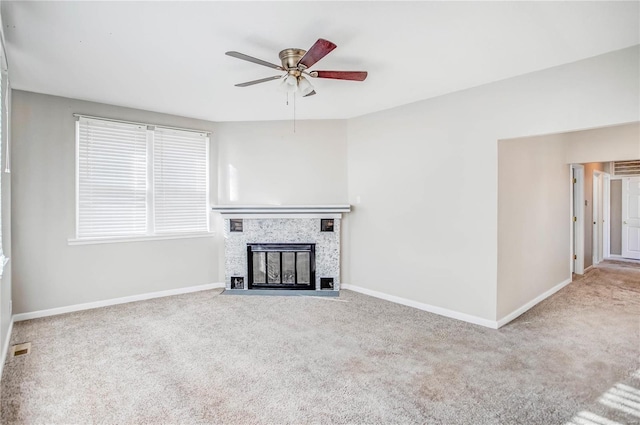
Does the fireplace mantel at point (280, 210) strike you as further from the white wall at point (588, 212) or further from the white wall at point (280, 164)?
the white wall at point (588, 212)

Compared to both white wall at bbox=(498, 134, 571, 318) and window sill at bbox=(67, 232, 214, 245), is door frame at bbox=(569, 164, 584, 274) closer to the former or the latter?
white wall at bbox=(498, 134, 571, 318)

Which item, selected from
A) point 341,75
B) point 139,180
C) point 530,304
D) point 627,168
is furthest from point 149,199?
point 627,168

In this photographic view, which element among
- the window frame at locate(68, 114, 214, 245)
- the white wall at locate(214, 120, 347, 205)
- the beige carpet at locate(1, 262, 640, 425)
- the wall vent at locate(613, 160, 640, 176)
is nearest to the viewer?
the beige carpet at locate(1, 262, 640, 425)

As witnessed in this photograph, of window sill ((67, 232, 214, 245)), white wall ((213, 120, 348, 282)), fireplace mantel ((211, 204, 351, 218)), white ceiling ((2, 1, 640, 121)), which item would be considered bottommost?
window sill ((67, 232, 214, 245))

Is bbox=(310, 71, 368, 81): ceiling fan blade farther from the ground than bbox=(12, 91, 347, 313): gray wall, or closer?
farther from the ground

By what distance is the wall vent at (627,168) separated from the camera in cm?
684

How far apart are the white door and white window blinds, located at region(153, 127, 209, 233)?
8814 millimetres

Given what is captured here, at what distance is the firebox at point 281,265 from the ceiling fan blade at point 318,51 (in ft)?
9.32

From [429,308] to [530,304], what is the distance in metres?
1.29

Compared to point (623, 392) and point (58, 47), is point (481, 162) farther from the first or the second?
point (58, 47)

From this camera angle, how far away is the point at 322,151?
4.88m

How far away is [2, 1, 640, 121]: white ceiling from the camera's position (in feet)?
6.91

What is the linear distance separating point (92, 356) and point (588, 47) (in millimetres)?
4837

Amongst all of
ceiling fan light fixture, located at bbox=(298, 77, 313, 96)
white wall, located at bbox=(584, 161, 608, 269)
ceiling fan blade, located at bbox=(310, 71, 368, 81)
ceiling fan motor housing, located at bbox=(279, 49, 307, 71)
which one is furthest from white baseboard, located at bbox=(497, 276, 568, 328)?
ceiling fan motor housing, located at bbox=(279, 49, 307, 71)
